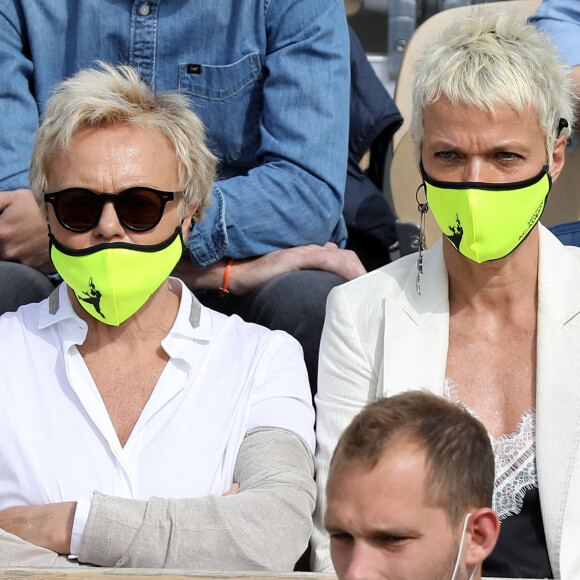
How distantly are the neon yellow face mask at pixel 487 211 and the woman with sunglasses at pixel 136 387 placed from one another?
1.69 ft

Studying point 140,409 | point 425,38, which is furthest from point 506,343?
point 425,38

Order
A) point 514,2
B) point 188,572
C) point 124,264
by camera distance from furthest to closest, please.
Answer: point 514,2 < point 124,264 < point 188,572

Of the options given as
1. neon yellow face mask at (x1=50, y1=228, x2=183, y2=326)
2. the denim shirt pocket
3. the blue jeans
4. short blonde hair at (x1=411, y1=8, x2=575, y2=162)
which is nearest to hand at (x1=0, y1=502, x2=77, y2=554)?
neon yellow face mask at (x1=50, y1=228, x2=183, y2=326)

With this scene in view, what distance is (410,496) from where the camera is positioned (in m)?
1.67

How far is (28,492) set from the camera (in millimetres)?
2418

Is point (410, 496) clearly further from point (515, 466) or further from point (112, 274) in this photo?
point (112, 274)

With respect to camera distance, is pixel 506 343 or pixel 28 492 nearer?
pixel 28 492

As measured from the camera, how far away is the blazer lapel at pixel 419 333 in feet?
8.56

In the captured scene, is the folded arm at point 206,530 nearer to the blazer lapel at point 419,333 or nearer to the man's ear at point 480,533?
the blazer lapel at point 419,333

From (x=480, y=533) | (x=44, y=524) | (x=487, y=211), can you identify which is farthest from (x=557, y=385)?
(x=44, y=524)

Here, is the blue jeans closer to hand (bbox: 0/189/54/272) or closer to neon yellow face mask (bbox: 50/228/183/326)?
hand (bbox: 0/189/54/272)

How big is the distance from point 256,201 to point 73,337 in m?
0.82

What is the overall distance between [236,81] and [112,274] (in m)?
1.00

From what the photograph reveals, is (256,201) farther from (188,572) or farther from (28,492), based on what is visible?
(188,572)
